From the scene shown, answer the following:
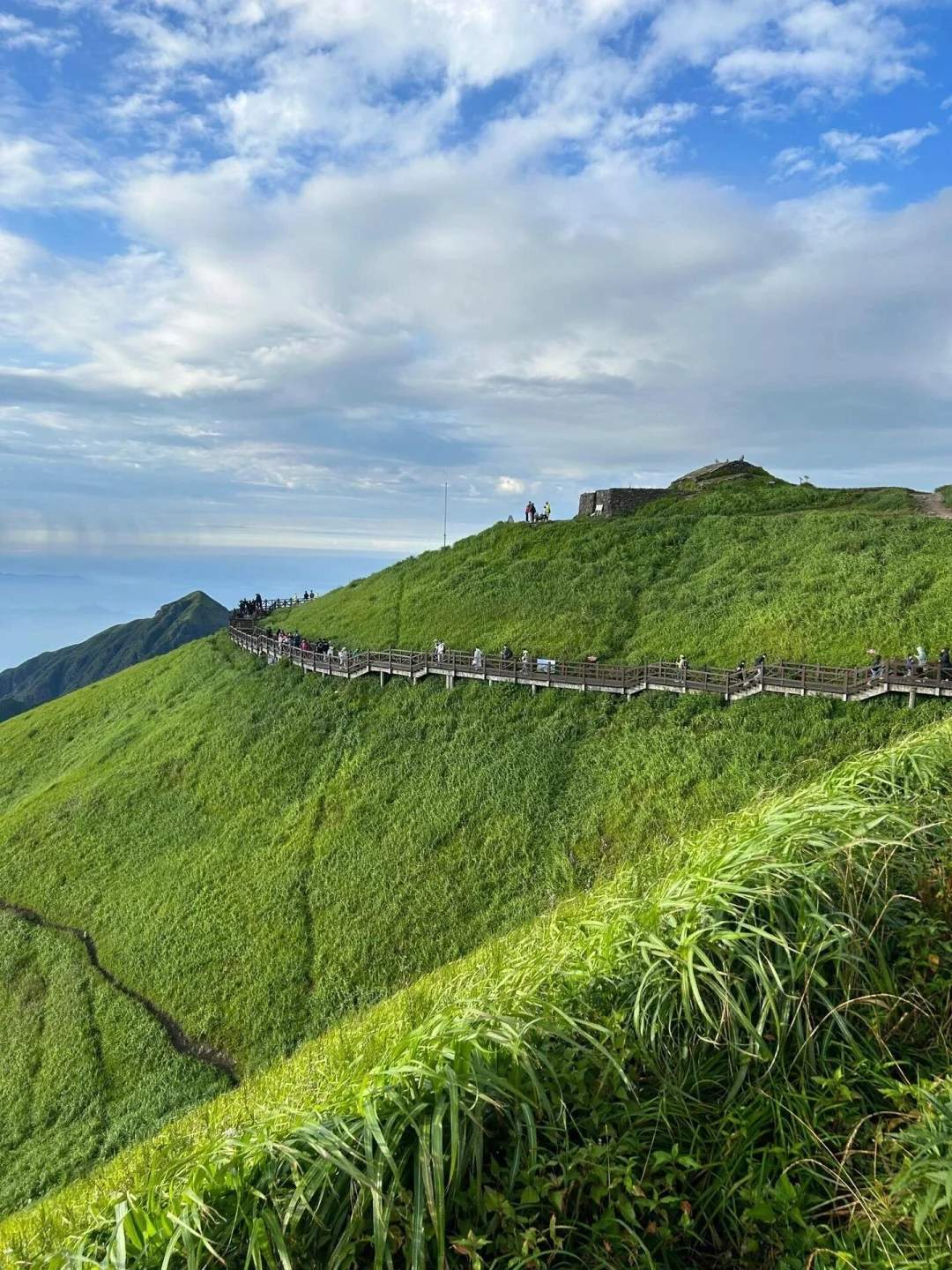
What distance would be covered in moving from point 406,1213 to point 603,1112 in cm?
135

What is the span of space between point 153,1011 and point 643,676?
21383mm

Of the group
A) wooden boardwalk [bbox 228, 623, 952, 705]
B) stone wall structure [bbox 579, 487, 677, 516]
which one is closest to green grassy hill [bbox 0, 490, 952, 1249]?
wooden boardwalk [bbox 228, 623, 952, 705]

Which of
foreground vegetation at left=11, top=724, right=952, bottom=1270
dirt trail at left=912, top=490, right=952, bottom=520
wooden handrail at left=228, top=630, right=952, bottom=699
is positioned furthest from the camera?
dirt trail at left=912, top=490, right=952, bottom=520

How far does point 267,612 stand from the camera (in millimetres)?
66125

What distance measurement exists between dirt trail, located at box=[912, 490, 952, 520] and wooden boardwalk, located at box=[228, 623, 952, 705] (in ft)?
77.2

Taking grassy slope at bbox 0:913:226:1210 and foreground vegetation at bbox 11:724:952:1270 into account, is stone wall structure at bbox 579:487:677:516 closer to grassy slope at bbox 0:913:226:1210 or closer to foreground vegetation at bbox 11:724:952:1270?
grassy slope at bbox 0:913:226:1210

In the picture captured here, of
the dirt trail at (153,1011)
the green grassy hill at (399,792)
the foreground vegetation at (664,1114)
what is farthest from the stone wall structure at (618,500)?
the foreground vegetation at (664,1114)

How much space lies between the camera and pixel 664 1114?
4582 mm

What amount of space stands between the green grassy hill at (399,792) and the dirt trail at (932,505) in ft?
11.4

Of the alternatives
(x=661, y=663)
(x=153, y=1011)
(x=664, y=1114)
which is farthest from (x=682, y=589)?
(x=664, y=1114)

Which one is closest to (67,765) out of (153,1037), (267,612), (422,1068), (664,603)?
(267,612)

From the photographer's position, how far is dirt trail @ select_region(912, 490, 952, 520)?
149 feet

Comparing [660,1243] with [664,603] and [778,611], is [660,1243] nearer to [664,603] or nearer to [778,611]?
[778,611]

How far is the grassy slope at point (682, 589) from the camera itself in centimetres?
3209
